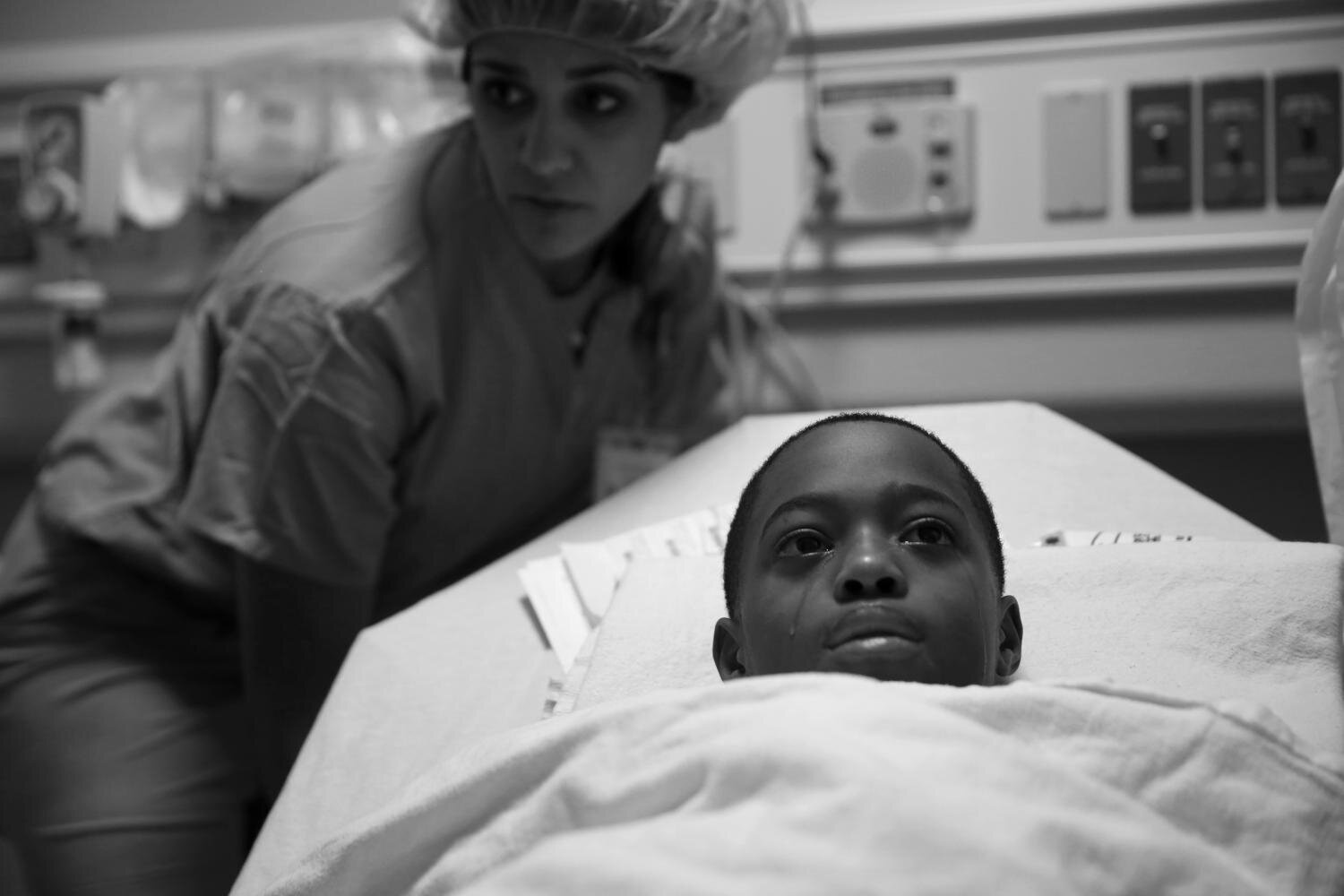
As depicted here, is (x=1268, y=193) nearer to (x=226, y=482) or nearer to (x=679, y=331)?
(x=679, y=331)

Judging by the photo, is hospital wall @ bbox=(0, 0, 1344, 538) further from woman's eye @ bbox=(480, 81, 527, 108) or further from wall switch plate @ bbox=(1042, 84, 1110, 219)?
woman's eye @ bbox=(480, 81, 527, 108)

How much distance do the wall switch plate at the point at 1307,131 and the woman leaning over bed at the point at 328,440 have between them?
0.73 meters

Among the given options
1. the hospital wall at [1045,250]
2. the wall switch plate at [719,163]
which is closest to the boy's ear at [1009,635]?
the hospital wall at [1045,250]

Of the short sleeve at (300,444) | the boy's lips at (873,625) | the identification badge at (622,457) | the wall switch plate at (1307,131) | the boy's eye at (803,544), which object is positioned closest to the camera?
the boy's lips at (873,625)

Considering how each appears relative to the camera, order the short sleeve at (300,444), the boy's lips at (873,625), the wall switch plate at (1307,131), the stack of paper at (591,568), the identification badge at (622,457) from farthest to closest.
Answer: the wall switch plate at (1307,131) < the identification badge at (622,457) < the short sleeve at (300,444) < the stack of paper at (591,568) < the boy's lips at (873,625)

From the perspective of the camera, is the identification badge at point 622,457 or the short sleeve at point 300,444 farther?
the identification badge at point 622,457

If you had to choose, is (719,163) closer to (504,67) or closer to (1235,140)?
(504,67)

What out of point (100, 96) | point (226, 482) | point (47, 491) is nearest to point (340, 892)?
point (226, 482)

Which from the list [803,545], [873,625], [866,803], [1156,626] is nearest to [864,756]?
[866,803]

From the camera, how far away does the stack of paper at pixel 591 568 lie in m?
1.29

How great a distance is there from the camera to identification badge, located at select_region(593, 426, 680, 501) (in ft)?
5.66

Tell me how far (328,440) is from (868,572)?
68cm

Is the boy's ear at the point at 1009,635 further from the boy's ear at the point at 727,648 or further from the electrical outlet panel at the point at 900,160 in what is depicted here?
the electrical outlet panel at the point at 900,160

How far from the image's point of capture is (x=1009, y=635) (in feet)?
3.56
